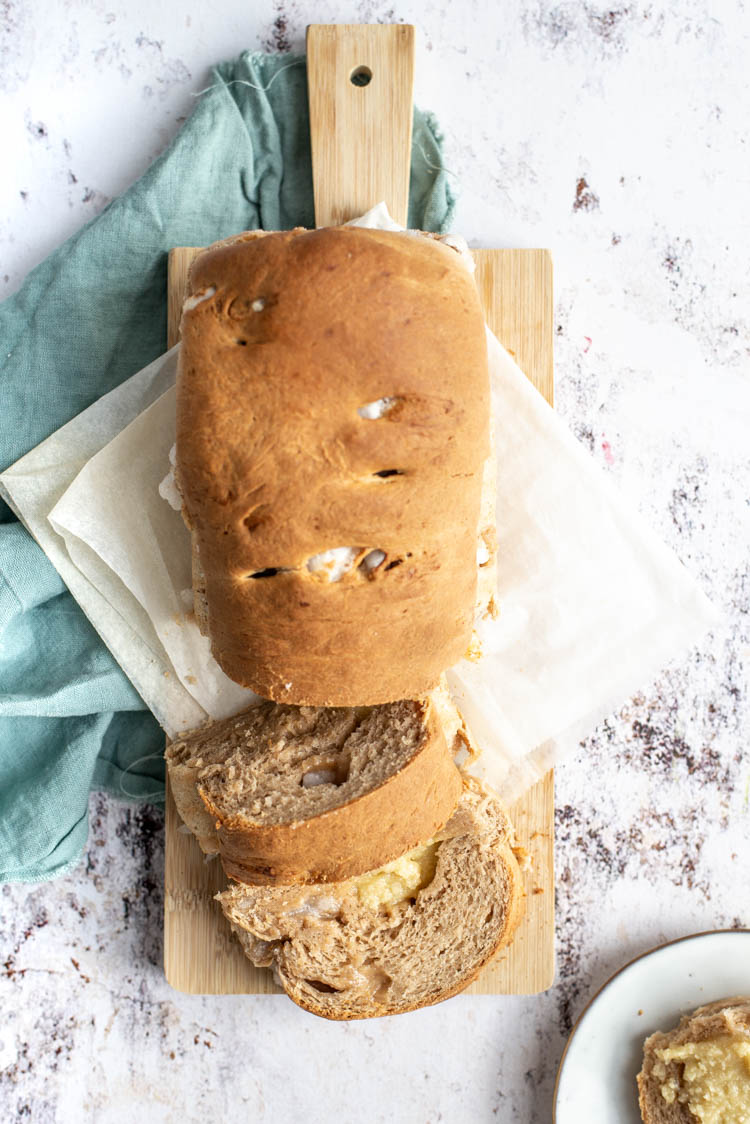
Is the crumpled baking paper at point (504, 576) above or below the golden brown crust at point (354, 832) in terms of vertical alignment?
above

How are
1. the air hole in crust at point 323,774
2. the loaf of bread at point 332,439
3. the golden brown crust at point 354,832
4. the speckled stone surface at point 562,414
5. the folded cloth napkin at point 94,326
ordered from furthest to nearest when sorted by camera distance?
the speckled stone surface at point 562,414, the folded cloth napkin at point 94,326, the air hole in crust at point 323,774, the golden brown crust at point 354,832, the loaf of bread at point 332,439

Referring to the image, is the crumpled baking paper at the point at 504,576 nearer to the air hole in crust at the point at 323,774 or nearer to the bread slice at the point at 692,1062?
the air hole in crust at the point at 323,774

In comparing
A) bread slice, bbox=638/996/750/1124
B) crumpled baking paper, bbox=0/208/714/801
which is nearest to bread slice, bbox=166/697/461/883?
crumpled baking paper, bbox=0/208/714/801

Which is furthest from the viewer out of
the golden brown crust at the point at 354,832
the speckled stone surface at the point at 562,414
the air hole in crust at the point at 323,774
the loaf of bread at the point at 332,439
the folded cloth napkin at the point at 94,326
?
the speckled stone surface at the point at 562,414

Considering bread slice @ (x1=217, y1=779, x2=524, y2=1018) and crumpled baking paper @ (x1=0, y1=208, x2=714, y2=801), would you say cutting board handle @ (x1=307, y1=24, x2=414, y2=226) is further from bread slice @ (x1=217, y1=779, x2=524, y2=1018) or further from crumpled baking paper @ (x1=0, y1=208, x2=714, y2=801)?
bread slice @ (x1=217, y1=779, x2=524, y2=1018)

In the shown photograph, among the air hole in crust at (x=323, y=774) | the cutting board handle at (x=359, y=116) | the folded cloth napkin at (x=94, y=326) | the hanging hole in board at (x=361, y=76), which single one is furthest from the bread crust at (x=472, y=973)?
the hanging hole in board at (x=361, y=76)

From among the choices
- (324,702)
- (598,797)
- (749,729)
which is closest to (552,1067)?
(598,797)

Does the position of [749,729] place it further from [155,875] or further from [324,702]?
[155,875]
